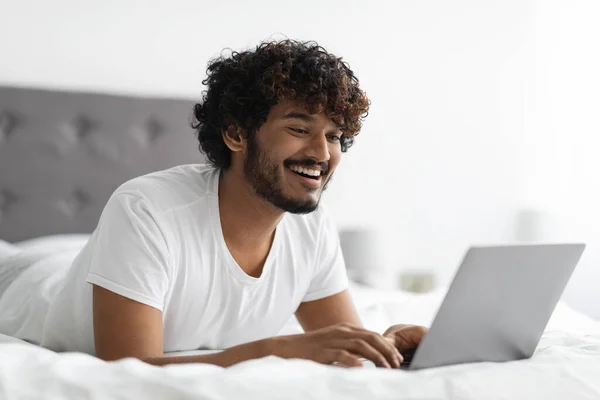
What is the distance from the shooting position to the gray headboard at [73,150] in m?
2.88

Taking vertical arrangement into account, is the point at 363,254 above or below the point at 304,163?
below

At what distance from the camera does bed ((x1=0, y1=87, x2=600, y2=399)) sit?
98 centimetres

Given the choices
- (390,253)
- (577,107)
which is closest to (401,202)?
(390,253)

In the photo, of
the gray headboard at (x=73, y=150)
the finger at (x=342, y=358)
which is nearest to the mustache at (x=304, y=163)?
the finger at (x=342, y=358)

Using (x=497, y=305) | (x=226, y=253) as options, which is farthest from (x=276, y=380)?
(x=226, y=253)

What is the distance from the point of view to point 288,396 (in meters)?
0.97

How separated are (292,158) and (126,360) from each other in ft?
2.16

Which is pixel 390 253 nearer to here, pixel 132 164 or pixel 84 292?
pixel 132 164

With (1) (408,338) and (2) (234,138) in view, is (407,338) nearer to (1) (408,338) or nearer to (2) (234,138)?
(1) (408,338)

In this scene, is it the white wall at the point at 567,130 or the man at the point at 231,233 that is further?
the white wall at the point at 567,130

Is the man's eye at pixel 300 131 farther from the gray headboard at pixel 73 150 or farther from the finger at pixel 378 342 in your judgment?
the gray headboard at pixel 73 150

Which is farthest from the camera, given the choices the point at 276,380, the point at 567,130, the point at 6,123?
the point at 567,130

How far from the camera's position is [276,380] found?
1.02 m

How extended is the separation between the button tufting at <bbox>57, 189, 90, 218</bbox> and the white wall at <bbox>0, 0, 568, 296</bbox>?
0.46 m
